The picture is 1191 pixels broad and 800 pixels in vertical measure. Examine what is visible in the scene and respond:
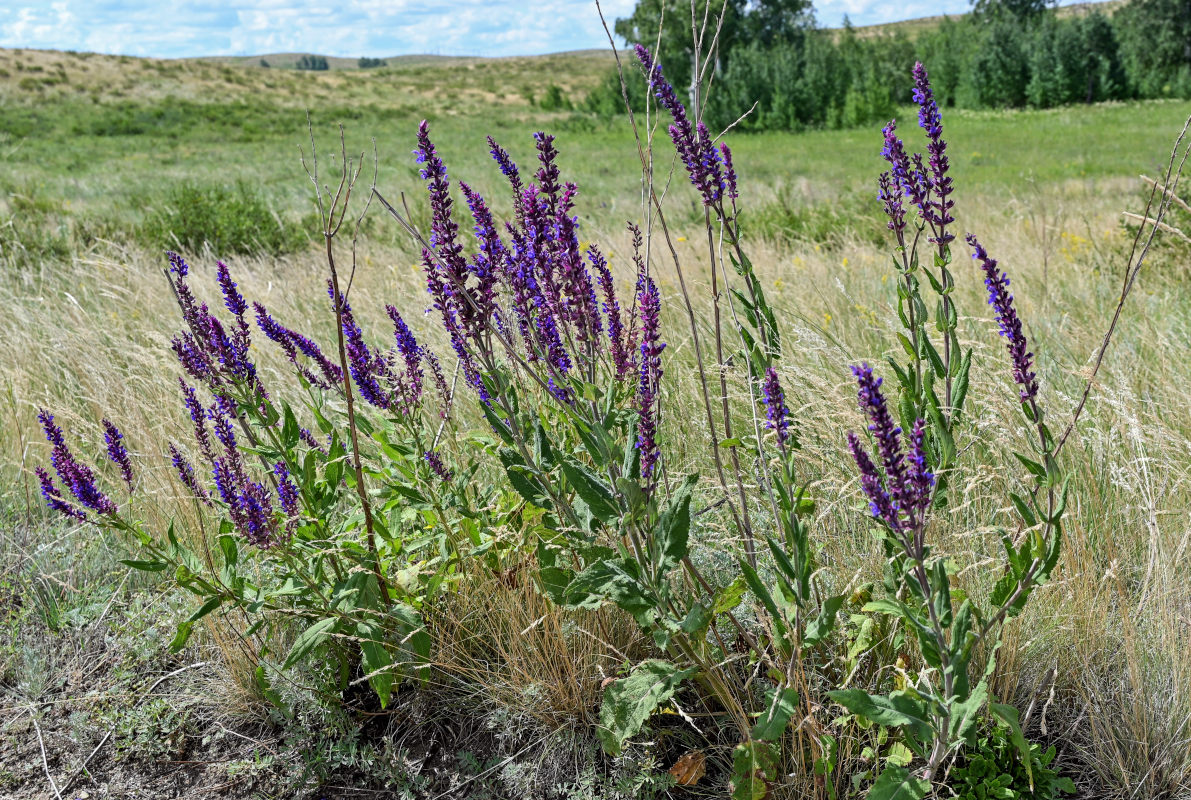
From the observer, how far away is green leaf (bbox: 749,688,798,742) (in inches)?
62.2

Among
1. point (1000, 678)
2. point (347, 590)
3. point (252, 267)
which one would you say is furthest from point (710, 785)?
point (252, 267)

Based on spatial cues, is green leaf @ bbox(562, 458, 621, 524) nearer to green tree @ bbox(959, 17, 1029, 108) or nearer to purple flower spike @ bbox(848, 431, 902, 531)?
purple flower spike @ bbox(848, 431, 902, 531)

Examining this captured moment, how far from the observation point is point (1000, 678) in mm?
1937

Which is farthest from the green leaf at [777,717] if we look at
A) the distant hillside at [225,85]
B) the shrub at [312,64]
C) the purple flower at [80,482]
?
the shrub at [312,64]

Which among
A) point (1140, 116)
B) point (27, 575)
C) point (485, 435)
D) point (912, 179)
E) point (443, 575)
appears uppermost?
point (1140, 116)

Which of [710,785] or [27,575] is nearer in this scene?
[710,785]

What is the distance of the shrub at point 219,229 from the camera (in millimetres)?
7730

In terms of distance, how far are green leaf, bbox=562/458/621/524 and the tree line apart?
32.1 m

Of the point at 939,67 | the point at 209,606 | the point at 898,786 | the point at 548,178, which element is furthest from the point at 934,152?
the point at 939,67

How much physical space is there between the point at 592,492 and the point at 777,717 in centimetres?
57

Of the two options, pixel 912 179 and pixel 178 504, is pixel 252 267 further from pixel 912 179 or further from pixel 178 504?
pixel 912 179

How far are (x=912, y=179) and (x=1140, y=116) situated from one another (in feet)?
124

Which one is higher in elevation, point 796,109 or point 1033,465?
point 796,109

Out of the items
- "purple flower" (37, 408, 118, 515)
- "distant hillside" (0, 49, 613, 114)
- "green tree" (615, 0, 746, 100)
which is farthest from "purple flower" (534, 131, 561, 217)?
"distant hillside" (0, 49, 613, 114)
